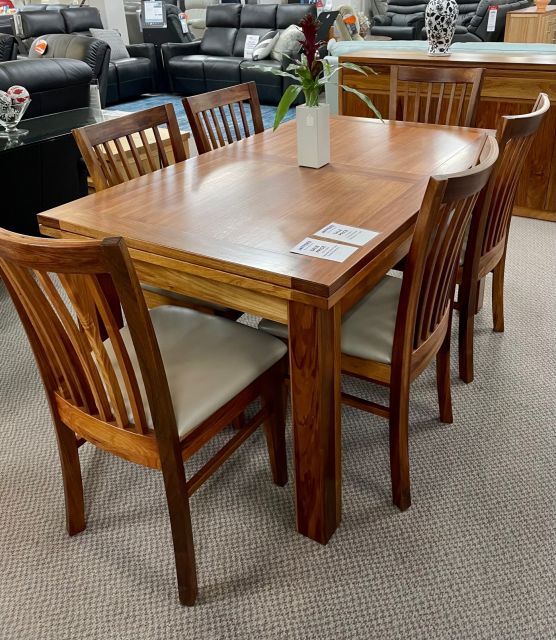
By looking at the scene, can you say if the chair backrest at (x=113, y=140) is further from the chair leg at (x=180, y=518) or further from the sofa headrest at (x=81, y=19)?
the sofa headrest at (x=81, y=19)

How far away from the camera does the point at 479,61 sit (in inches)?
130

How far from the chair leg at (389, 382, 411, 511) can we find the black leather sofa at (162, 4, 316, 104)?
5700 mm

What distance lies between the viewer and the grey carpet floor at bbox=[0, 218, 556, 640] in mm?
1411

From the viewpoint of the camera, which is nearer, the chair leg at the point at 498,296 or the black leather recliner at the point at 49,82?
the chair leg at the point at 498,296

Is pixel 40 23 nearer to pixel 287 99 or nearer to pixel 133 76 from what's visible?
pixel 133 76

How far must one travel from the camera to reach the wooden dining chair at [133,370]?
1070mm

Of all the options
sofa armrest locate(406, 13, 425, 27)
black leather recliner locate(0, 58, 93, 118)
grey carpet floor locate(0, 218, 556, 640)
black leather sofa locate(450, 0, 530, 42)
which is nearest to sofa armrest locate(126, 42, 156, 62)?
black leather sofa locate(450, 0, 530, 42)

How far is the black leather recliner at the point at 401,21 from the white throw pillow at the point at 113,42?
391cm

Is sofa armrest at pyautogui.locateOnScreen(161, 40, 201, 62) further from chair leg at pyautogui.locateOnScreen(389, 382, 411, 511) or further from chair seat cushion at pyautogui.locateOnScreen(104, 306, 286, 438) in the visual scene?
chair leg at pyautogui.locateOnScreen(389, 382, 411, 511)

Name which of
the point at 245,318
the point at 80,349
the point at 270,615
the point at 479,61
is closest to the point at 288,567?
the point at 270,615

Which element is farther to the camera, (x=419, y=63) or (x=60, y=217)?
(x=419, y=63)

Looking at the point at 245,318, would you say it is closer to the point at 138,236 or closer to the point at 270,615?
the point at 138,236

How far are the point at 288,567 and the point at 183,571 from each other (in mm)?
276

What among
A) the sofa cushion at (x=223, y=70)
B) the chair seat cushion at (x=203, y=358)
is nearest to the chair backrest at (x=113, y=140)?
the chair seat cushion at (x=203, y=358)
